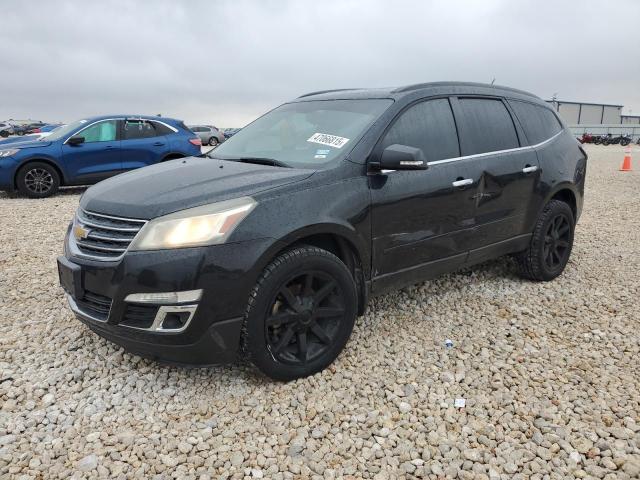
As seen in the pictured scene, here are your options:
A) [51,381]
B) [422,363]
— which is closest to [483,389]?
[422,363]

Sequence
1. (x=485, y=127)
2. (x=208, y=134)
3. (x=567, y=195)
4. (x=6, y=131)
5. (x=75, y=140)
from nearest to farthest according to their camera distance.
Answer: (x=485, y=127) → (x=567, y=195) → (x=75, y=140) → (x=208, y=134) → (x=6, y=131)

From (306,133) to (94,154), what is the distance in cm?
723

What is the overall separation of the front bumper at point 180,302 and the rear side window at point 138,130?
7.71 m

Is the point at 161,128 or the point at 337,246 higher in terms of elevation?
the point at 161,128

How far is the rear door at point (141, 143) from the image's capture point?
9.63 meters

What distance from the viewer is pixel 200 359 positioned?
2641 millimetres

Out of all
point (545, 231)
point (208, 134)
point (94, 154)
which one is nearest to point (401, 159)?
point (545, 231)

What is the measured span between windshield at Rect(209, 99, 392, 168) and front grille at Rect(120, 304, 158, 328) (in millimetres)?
1230

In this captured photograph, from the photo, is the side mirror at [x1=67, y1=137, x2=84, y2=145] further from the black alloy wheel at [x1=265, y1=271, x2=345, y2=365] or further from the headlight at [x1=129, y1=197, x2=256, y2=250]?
the black alloy wheel at [x1=265, y1=271, x2=345, y2=365]

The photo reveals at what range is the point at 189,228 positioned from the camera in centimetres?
254

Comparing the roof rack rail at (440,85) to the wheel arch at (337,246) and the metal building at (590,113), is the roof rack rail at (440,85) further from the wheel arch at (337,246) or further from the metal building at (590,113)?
the metal building at (590,113)

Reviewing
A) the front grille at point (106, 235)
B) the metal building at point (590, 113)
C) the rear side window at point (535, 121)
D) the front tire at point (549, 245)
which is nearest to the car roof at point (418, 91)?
the rear side window at point (535, 121)

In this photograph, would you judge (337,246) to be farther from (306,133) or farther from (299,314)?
(306,133)

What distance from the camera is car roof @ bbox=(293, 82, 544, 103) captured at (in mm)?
3586
